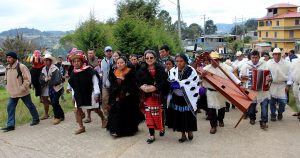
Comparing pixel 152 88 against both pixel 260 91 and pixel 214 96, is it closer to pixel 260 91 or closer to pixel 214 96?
pixel 214 96

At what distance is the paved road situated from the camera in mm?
6359

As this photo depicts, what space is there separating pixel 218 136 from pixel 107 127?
234 cm

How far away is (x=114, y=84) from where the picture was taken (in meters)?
7.41

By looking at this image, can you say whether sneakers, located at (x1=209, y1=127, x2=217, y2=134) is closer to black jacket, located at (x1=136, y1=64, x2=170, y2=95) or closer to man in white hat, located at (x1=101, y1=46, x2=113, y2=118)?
black jacket, located at (x1=136, y1=64, x2=170, y2=95)

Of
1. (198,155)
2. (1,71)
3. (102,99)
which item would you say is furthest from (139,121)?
(1,71)

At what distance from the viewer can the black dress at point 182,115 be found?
6.81 meters

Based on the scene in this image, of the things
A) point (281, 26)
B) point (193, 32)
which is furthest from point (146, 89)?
point (193, 32)

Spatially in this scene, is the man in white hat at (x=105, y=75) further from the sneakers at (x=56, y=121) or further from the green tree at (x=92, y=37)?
the green tree at (x=92, y=37)

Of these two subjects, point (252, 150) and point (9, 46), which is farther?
point (9, 46)

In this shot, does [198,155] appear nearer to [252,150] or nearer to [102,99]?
[252,150]

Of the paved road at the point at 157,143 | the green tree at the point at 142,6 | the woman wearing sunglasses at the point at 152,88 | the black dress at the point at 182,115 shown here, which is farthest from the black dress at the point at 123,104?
the green tree at the point at 142,6

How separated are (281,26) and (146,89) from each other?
64.7m

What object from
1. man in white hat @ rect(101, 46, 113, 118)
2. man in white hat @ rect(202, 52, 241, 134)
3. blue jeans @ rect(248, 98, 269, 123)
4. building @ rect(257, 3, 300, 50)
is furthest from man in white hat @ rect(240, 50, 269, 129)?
building @ rect(257, 3, 300, 50)

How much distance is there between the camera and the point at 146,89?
6.70 metres
